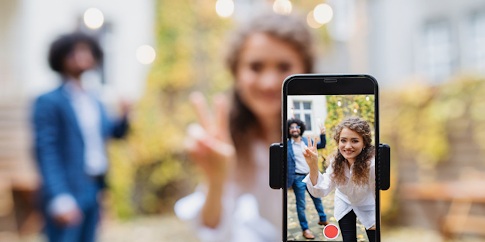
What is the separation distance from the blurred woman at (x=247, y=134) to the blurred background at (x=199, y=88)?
197 cm

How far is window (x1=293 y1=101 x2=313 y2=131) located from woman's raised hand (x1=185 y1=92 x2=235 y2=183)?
1.71 feet

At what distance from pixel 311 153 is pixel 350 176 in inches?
2.2

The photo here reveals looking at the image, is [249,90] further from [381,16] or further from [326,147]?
[381,16]

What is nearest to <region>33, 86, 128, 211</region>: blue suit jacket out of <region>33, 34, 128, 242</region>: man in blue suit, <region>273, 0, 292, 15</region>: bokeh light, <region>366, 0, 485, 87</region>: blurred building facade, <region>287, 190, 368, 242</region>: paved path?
<region>33, 34, 128, 242</region>: man in blue suit

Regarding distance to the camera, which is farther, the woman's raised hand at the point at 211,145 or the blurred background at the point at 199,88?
the blurred background at the point at 199,88

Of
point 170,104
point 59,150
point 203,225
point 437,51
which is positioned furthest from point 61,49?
point 437,51

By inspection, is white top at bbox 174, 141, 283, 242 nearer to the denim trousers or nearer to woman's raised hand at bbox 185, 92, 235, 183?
woman's raised hand at bbox 185, 92, 235, 183

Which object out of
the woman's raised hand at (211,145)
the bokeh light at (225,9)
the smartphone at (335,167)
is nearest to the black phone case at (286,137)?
the smartphone at (335,167)

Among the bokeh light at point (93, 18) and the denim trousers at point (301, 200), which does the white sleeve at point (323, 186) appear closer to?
the denim trousers at point (301, 200)

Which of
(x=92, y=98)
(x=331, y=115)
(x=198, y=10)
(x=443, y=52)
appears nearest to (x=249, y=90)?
(x=331, y=115)

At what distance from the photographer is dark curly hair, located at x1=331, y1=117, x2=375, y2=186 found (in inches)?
19.0

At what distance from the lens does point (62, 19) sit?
3.75 metres

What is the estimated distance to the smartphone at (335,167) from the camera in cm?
48

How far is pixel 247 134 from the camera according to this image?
141cm
